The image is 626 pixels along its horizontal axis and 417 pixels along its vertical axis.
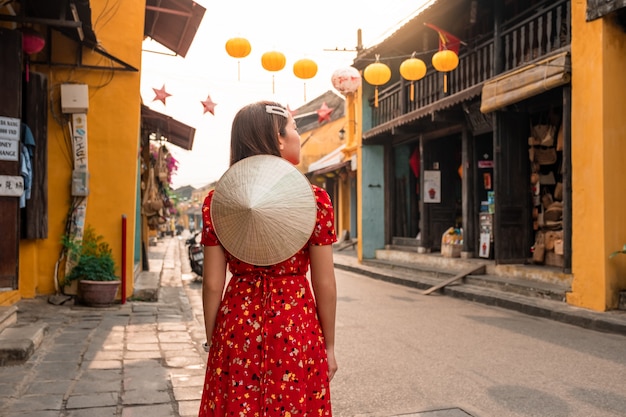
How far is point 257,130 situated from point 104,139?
7.63 meters

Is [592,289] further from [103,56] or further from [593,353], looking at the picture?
[103,56]

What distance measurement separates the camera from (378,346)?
6715 millimetres

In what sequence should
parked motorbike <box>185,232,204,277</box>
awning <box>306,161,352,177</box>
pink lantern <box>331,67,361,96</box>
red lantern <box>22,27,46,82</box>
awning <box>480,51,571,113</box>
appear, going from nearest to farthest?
red lantern <box>22,27,46,82</box> < awning <box>480,51,571,113</box> < pink lantern <box>331,67,361,96</box> < parked motorbike <box>185,232,204,277</box> < awning <box>306,161,352,177</box>

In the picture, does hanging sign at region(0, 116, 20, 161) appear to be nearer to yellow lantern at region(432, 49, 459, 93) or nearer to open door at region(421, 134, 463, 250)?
yellow lantern at region(432, 49, 459, 93)

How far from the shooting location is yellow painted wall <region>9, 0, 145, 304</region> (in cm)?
906

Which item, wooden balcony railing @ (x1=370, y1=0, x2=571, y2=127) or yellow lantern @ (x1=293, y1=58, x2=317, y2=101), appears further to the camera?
yellow lantern @ (x1=293, y1=58, x2=317, y2=101)

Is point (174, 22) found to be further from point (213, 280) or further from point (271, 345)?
point (271, 345)

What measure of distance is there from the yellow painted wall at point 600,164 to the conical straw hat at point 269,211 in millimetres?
7536

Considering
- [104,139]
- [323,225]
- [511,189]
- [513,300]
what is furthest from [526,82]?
[323,225]

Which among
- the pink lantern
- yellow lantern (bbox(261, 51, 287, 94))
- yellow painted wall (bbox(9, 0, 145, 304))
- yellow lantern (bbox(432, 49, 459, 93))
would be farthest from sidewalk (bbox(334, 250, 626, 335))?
yellow painted wall (bbox(9, 0, 145, 304))

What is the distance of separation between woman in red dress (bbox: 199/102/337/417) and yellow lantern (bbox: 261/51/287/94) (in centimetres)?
894

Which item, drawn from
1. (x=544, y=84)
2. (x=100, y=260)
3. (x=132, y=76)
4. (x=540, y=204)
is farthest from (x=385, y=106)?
(x=100, y=260)

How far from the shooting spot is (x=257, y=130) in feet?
7.51

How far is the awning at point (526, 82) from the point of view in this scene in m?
9.32
